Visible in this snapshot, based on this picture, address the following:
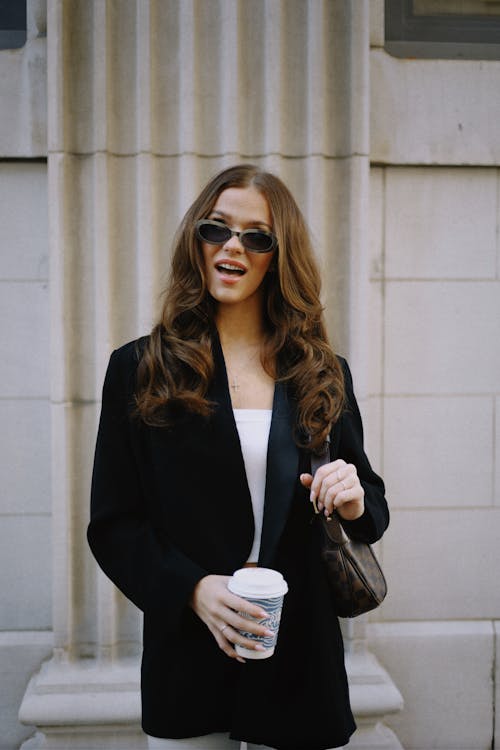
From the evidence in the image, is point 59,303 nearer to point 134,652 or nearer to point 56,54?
point 56,54

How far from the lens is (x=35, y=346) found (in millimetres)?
3227

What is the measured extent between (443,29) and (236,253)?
2.36 meters

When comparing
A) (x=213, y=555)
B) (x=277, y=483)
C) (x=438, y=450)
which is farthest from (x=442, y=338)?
(x=213, y=555)

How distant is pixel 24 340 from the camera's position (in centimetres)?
322

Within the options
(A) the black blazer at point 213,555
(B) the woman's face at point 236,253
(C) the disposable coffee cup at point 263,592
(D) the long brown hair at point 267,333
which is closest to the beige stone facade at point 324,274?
(D) the long brown hair at point 267,333

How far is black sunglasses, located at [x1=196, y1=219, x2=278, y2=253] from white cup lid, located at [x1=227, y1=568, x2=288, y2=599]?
0.89 metres

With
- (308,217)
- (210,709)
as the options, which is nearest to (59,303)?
(308,217)

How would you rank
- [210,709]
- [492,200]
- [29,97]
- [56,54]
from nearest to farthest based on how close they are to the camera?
[210,709] → [56,54] → [29,97] → [492,200]

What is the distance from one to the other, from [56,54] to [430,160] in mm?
1780

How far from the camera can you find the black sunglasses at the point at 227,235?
6.26 ft

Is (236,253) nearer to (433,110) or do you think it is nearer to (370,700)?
(433,110)

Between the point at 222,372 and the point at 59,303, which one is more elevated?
the point at 59,303

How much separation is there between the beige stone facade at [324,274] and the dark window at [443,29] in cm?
22

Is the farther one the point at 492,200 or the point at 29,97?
the point at 492,200
